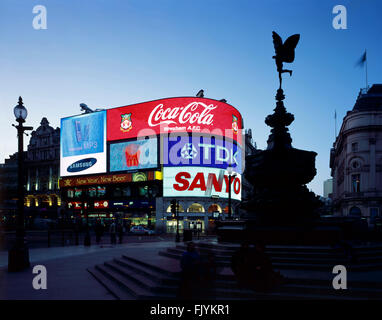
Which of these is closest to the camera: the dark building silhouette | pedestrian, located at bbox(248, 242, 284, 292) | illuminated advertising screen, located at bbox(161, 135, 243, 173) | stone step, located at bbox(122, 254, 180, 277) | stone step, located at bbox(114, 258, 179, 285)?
pedestrian, located at bbox(248, 242, 284, 292)

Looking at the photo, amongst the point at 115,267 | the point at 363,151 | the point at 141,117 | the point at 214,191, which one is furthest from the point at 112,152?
the point at 115,267

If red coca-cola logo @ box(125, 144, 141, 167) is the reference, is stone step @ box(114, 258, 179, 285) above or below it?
below

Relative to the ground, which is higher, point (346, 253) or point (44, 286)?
point (346, 253)

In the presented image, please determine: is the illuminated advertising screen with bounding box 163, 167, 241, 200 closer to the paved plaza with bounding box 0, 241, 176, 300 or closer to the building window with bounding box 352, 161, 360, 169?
the building window with bounding box 352, 161, 360, 169

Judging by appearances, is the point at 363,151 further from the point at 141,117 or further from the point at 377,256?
the point at 377,256

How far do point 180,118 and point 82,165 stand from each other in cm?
2671

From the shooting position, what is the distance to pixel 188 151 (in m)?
62.3

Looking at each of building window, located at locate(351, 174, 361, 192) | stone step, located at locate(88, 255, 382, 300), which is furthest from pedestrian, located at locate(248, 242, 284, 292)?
building window, located at locate(351, 174, 361, 192)

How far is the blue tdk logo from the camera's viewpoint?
74.2 meters

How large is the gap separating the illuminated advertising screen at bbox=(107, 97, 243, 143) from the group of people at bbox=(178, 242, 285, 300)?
179 ft

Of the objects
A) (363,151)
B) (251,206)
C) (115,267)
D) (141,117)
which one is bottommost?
(115,267)

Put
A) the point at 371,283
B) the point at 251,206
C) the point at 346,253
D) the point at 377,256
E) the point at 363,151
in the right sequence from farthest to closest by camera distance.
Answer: the point at 363,151
the point at 251,206
the point at 377,256
the point at 346,253
the point at 371,283

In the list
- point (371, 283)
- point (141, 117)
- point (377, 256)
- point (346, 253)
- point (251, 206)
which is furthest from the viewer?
point (141, 117)
